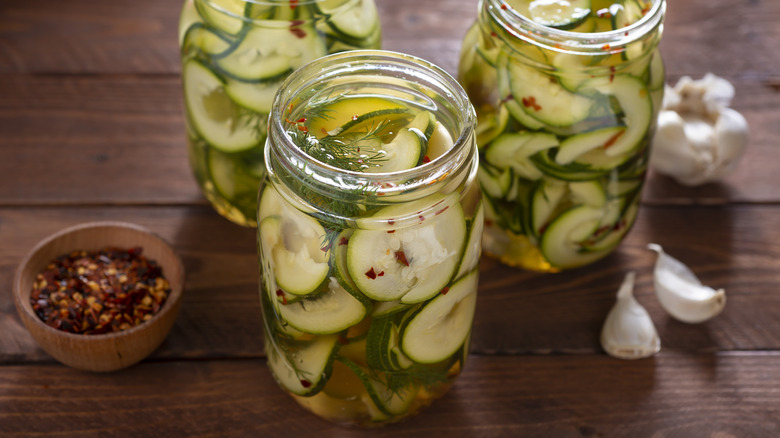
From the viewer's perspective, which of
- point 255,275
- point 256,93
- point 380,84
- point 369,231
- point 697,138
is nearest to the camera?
point 369,231

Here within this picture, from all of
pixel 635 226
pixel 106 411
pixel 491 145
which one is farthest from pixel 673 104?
pixel 106 411

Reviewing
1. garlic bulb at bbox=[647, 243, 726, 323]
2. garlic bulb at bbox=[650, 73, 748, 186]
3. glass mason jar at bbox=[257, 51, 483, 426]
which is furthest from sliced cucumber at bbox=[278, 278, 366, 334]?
garlic bulb at bbox=[650, 73, 748, 186]

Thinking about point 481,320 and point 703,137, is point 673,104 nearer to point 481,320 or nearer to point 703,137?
point 703,137

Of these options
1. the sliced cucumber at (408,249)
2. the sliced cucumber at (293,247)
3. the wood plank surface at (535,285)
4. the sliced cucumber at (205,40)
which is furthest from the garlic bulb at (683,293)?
the sliced cucumber at (205,40)

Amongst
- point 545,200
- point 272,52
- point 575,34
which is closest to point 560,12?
point 575,34

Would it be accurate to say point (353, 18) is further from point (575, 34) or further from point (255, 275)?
point (255, 275)

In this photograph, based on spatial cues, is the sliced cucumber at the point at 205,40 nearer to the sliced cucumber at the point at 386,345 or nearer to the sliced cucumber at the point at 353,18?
the sliced cucumber at the point at 353,18
